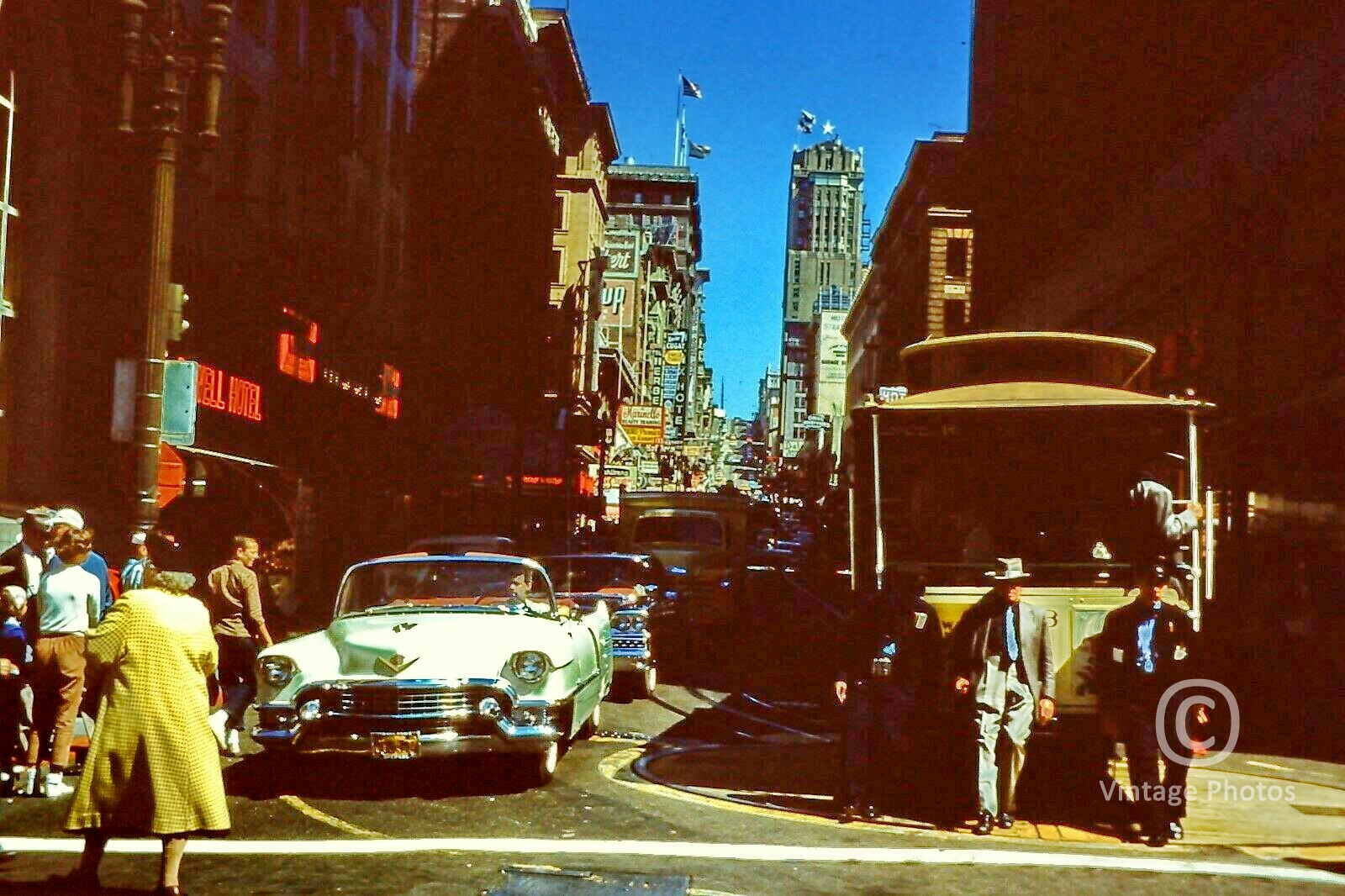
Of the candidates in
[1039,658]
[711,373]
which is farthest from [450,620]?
[711,373]

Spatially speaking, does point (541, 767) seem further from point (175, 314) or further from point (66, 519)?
point (175, 314)

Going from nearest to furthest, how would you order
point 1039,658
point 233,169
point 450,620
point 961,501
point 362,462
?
point 1039,658, point 450,620, point 961,501, point 233,169, point 362,462

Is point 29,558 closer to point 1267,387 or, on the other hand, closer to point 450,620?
point 450,620

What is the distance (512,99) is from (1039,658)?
4148cm

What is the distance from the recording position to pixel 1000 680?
1005 centimetres

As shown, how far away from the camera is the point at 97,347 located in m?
19.3

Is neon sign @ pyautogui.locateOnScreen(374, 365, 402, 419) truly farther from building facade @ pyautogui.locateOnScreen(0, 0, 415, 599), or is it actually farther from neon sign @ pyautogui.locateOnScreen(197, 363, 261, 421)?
neon sign @ pyautogui.locateOnScreen(197, 363, 261, 421)

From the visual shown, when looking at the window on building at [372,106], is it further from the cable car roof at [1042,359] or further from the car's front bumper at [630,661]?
the cable car roof at [1042,359]

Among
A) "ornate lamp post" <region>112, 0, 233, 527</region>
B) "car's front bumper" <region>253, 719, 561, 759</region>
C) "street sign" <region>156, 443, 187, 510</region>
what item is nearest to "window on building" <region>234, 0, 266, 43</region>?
"ornate lamp post" <region>112, 0, 233, 527</region>

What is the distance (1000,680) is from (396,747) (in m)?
4.04

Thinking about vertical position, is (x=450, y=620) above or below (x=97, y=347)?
below

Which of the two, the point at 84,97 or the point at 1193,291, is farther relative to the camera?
the point at 1193,291

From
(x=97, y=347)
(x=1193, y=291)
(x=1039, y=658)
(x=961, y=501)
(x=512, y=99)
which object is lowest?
(x=1039, y=658)

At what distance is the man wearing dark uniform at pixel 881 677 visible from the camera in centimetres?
1028
